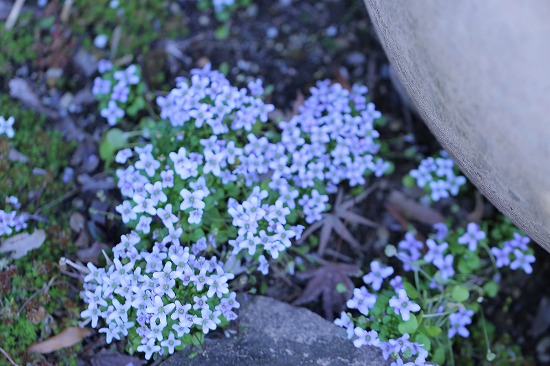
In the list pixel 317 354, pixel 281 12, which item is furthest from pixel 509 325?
pixel 281 12

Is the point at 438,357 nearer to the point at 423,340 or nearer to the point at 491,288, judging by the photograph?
the point at 423,340

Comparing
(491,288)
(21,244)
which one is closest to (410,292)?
(491,288)

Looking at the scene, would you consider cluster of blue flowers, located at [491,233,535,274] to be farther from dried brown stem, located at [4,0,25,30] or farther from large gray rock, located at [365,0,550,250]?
dried brown stem, located at [4,0,25,30]

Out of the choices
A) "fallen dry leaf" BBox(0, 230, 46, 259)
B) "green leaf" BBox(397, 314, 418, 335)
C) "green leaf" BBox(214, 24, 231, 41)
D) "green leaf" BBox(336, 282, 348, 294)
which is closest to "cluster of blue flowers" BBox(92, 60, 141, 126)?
"green leaf" BBox(214, 24, 231, 41)

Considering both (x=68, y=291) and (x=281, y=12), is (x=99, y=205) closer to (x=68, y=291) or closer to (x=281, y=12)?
(x=68, y=291)

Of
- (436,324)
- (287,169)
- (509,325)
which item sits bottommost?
(509,325)

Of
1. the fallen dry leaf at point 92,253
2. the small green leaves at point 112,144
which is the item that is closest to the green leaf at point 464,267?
the fallen dry leaf at point 92,253
